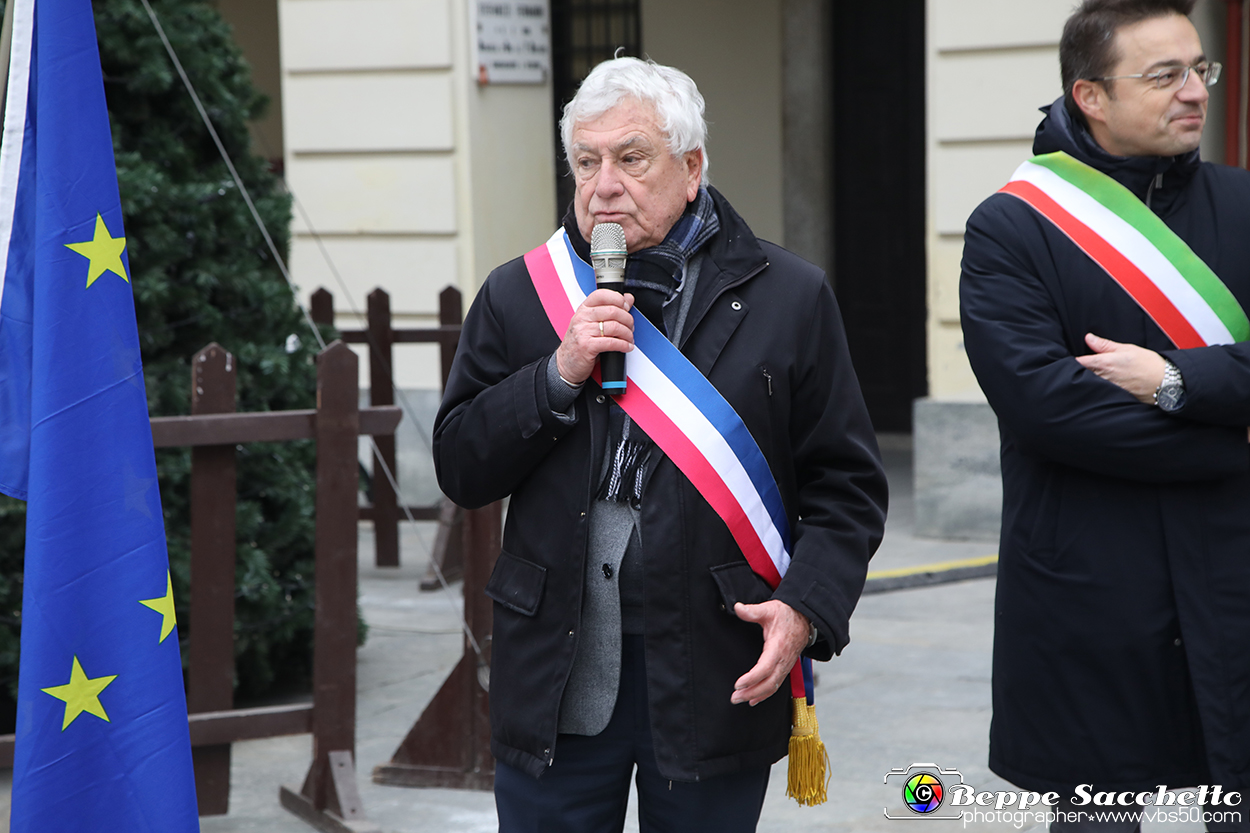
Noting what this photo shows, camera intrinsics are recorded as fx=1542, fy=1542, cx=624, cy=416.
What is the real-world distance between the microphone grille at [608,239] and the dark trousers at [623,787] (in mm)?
661

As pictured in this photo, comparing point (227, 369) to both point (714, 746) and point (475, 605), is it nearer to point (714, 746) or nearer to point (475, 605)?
point (475, 605)

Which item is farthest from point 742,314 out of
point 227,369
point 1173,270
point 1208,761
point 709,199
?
point 227,369

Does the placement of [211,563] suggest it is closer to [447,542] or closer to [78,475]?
Result: [78,475]

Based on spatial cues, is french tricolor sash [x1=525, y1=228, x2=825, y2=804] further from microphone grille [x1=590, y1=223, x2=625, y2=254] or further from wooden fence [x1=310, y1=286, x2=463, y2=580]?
wooden fence [x1=310, y1=286, x2=463, y2=580]

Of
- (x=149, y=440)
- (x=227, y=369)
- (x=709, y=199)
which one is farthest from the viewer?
(x=227, y=369)

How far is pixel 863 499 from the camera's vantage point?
273 cm

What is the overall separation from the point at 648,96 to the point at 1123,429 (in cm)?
113

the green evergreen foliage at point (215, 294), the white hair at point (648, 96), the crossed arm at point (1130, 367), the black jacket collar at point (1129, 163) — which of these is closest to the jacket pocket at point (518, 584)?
the white hair at point (648, 96)

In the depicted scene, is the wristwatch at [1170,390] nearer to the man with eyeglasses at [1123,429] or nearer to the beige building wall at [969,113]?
the man with eyeglasses at [1123,429]

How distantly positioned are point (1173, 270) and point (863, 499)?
0.85 metres

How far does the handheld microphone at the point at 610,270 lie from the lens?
102 inches

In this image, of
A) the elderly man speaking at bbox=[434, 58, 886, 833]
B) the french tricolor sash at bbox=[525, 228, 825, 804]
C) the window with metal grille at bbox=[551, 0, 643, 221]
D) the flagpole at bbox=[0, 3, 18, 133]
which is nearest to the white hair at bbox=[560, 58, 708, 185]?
the elderly man speaking at bbox=[434, 58, 886, 833]

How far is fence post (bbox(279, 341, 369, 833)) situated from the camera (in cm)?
451

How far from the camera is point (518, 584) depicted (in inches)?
106
